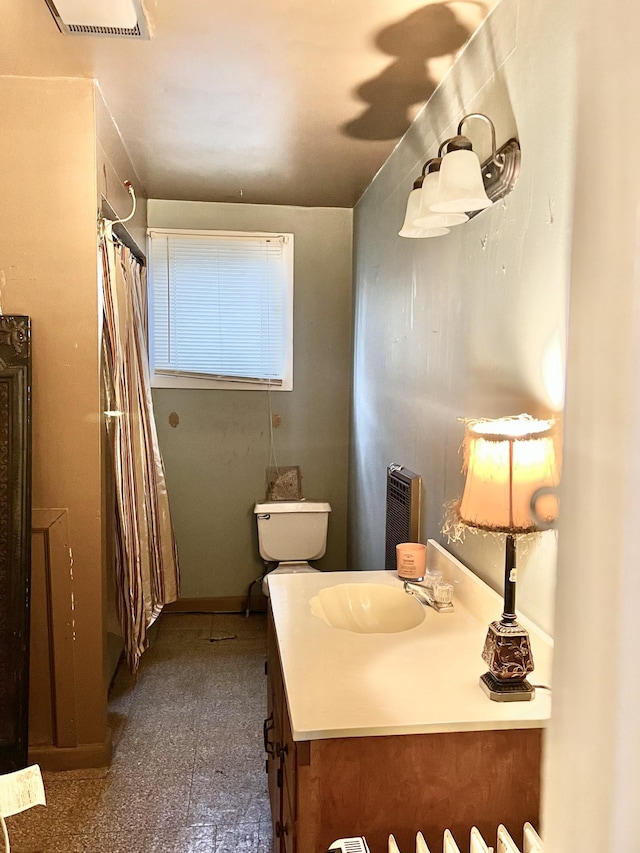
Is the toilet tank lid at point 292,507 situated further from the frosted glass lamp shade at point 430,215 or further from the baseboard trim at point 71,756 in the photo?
the frosted glass lamp shade at point 430,215

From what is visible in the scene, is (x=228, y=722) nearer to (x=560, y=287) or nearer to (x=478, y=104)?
(x=560, y=287)

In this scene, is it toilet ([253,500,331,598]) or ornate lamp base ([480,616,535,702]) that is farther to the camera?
toilet ([253,500,331,598])

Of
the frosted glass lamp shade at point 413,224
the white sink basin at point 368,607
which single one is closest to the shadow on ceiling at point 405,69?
the frosted glass lamp shade at point 413,224

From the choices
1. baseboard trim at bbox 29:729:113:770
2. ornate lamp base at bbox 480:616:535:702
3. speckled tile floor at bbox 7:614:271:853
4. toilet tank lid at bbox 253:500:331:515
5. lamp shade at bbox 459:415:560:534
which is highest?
lamp shade at bbox 459:415:560:534

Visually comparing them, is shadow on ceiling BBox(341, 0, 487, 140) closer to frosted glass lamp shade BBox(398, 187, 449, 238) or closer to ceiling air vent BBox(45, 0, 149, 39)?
frosted glass lamp shade BBox(398, 187, 449, 238)

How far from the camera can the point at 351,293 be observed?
12.3 ft

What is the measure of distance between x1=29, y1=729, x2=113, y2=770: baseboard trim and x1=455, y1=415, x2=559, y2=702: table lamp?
5.29 feet

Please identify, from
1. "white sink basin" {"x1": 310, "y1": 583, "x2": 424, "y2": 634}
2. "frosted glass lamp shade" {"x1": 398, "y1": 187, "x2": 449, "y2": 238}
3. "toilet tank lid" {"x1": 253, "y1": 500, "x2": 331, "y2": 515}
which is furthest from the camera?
"toilet tank lid" {"x1": 253, "y1": 500, "x2": 331, "y2": 515}

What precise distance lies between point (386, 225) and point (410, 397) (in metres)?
0.88

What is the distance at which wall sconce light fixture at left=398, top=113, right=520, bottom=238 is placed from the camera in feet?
4.87

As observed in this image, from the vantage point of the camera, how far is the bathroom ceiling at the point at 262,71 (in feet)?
5.56

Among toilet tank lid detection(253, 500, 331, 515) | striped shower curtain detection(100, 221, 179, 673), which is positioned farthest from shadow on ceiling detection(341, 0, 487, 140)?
toilet tank lid detection(253, 500, 331, 515)

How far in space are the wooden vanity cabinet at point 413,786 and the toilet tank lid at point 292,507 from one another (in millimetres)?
2405

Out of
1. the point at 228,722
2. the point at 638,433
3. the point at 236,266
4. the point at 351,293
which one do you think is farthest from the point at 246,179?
the point at 638,433
